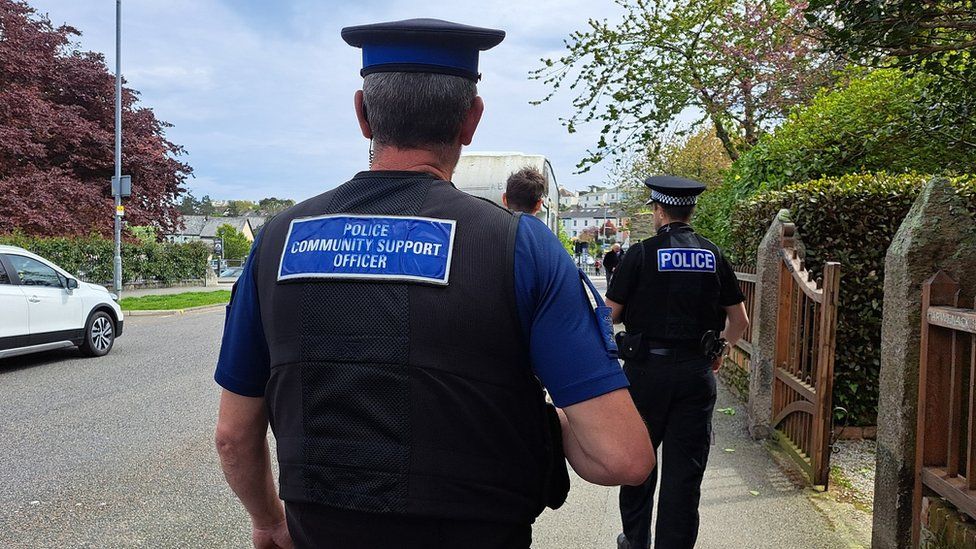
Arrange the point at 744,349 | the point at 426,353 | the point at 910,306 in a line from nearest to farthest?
the point at 426,353 < the point at 910,306 < the point at 744,349

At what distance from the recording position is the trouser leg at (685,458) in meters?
3.53

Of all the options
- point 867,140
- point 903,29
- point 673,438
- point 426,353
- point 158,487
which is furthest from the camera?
point 867,140

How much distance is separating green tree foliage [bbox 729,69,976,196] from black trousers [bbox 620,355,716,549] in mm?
4839

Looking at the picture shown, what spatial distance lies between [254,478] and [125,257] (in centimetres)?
2788

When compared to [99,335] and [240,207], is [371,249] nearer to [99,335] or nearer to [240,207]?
[99,335]

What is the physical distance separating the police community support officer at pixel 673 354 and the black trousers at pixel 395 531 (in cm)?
226

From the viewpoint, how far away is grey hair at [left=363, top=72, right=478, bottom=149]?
5.26ft

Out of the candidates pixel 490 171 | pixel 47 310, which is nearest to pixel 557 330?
pixel 47 310

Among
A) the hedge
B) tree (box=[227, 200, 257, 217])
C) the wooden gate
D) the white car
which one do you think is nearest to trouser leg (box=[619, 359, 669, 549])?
the wooden gate

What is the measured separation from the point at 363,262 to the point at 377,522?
0.54 m

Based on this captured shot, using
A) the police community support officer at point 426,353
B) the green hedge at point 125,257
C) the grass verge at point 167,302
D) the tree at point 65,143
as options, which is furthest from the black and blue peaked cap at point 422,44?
the tree at point 65,143

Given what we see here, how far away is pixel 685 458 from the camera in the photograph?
360 cm

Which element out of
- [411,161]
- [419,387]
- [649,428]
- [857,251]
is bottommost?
[649,428]

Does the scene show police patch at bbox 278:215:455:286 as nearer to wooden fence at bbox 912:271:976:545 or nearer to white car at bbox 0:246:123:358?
wooden fence at bbox 912:271:976:545
